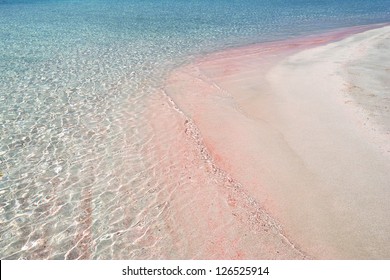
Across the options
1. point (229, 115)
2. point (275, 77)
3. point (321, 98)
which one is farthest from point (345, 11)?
point (229, 115)

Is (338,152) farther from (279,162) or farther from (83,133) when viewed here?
(83,133)

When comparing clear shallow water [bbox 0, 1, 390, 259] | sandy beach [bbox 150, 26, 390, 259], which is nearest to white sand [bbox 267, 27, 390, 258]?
sandy beach [bbox 150, 26, 390, 259]

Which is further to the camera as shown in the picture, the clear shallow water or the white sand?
the clear shallow water

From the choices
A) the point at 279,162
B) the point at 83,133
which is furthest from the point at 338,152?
the point at 83,133

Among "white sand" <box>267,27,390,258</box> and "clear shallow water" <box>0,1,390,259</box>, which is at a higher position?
"clear shallow water" <box>0,1,390,259</box>

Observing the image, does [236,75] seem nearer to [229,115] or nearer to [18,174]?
[229,115]

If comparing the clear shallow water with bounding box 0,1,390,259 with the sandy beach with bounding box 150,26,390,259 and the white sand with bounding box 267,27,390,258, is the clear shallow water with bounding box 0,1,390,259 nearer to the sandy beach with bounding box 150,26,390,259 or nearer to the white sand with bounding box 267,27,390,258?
the sandy beach with bounding box 150,26,390,259
